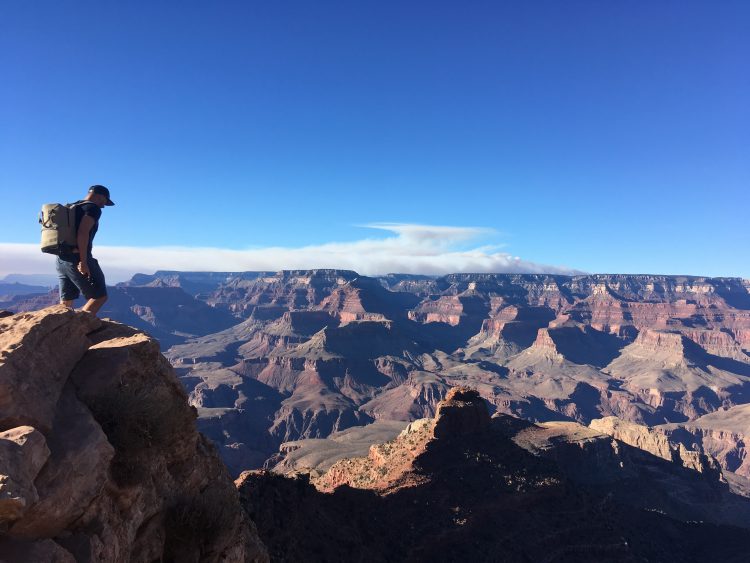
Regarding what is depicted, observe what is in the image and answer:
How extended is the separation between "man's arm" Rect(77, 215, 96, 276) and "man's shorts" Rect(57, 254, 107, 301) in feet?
1.18

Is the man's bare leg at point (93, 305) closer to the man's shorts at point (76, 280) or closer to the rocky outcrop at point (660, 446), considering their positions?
the man's shorts at point (76, 280)

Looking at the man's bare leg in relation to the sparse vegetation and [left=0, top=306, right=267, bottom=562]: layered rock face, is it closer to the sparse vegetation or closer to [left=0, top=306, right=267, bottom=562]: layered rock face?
[left=0, top=306, right=267, bottom=562]: layered rock face

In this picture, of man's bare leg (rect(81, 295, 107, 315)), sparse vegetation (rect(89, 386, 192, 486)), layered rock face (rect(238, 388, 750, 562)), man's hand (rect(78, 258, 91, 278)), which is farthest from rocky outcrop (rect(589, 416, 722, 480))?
man's hand (rect(78, 258, 91, 278))

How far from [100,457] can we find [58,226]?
743cm

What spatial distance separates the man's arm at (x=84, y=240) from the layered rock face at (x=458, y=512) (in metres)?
19.3

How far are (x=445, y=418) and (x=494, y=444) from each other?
5985mm

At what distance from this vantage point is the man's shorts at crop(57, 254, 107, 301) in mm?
13133

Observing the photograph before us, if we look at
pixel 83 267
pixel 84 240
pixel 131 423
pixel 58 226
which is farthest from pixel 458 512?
pixel 58 226

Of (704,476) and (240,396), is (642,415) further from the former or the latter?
(240,396)

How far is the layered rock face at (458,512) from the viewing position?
30328 millimetres

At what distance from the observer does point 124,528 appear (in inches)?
350

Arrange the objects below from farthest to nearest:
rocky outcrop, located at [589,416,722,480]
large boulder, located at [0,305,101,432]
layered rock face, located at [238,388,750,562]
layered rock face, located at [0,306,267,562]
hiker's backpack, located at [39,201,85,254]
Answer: rocky outcrop, located at [589,416,722,480] → layered rock face, located at [238,388,750,562] → hiker's backpack, located at [39,201,85,254] → large boulder, located at [0,305,101,432] → layered rock face, located at [0,306,267,562]

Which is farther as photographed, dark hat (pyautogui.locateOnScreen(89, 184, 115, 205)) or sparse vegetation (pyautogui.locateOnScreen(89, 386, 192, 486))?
dark hat (pyautogui.locateOnScreen(89, 184, 115, 205))

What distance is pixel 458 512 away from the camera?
3888cm
